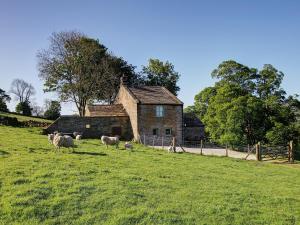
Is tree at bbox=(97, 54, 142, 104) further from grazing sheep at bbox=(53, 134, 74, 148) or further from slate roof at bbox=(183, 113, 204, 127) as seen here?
grazing sheep at bbox=(53, 134, 74, 148)

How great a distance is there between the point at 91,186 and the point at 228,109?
100 feet

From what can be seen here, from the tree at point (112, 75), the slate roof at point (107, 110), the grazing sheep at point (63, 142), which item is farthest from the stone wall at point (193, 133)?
the grazing sheep at point (63, 142)

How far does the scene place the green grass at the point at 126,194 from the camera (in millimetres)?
11117

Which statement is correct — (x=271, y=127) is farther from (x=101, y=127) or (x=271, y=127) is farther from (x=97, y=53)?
(x=97, y=53)

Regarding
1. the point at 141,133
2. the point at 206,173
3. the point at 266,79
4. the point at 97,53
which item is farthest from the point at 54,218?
the point at 97,53

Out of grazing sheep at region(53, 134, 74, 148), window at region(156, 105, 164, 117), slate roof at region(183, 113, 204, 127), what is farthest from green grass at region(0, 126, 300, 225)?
slate roof at region(183, 113, 204, 127)

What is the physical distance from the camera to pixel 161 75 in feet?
232

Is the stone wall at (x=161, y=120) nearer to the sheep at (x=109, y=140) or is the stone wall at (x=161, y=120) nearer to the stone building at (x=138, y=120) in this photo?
the stone building at (x=138, y=120)

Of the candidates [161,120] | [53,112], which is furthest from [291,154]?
[53,112]

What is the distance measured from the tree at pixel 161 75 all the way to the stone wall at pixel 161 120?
25.8 meters

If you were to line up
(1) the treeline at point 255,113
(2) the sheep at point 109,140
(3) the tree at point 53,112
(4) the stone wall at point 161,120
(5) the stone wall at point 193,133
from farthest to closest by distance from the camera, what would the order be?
(3) the tree at point 53,112 → (5) the stone wall at point 193,133 → (4) the stone wall at point 161,120 → (1) the treeline at point 255,113 → (2) the sheep at point 109,140

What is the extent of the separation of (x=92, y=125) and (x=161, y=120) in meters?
8.90

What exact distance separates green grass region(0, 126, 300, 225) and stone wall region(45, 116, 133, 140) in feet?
74.9

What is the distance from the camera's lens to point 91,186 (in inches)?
535
